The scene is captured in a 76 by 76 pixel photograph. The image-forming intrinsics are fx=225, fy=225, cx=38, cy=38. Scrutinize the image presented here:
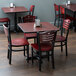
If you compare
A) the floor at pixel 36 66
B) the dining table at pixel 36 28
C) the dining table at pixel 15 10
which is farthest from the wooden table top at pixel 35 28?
the dining table at pixel 15 10

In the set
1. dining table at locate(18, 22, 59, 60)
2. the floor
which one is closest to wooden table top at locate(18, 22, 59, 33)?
dining table at locate(18, 22, 59, 60)

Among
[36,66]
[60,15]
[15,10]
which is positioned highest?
[15,10]

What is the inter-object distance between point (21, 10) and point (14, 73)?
11.5 ft

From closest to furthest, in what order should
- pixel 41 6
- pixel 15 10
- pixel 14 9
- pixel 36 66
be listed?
1. pixel 36 66
2. pixel 15 10
3. pixel 14 9
4. pixel 41 6

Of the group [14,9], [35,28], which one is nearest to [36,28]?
[35,28]

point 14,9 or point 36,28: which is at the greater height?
point 14,9

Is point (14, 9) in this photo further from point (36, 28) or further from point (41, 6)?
point (36, 28)

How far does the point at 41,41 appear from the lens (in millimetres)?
4766

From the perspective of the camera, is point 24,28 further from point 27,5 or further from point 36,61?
point 27,5

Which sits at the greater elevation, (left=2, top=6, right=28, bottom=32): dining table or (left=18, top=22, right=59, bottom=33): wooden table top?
(left=2, top=6, right=28, bottom=32): dining table

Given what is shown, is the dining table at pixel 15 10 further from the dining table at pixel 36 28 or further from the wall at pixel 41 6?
the dining table at pixel 36 28

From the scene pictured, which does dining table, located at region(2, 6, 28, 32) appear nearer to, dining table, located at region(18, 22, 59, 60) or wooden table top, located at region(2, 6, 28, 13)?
wooden table top, located at region(2, 6, 28, 13)

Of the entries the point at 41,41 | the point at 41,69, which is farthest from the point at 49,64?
the point at 41,41

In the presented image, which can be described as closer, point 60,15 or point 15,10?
point 15,10
